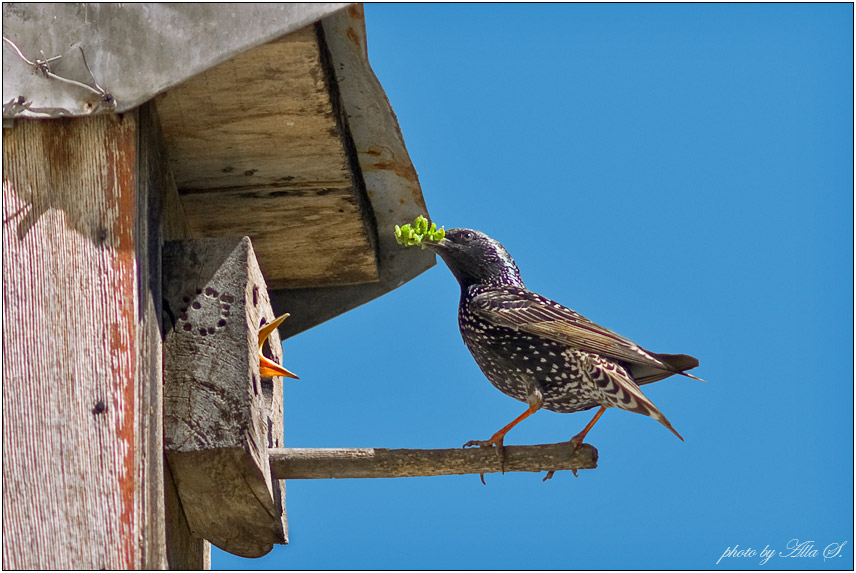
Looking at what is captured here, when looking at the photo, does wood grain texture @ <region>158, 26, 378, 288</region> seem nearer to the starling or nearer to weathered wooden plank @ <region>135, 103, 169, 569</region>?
weathered wooden plank @ <region>135, 103, 169, 569</region>

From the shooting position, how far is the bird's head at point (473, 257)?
471 cm

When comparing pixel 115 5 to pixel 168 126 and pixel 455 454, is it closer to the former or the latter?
pixel 168 126

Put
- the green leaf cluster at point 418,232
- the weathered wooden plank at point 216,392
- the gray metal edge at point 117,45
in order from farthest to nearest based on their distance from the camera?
the green leaf cluster at point 418,232
the weathered wooden plank at point 216,392
the gray metal edge at point 117,45

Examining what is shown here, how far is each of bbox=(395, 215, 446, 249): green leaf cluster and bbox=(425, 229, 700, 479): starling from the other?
30cm

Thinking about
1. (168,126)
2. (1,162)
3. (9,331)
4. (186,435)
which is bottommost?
(186,435)

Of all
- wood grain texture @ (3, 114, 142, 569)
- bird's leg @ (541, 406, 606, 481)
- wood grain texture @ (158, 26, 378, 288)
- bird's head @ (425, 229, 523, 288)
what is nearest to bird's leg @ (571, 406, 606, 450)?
bird's leg @ (541, 406, 606, 481)

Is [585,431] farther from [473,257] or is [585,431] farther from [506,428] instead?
[473,257]

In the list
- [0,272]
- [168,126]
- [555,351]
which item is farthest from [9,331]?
[555,351]

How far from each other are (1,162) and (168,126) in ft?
2.25

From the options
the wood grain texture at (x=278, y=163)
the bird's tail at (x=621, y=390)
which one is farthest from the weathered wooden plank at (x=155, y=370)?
the bird's tail at (x=621, y=390)

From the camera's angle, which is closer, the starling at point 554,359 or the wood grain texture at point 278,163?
the wood grain texture at point 278,163

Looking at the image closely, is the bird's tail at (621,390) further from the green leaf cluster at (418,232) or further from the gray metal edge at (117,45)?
the gray metal edge at (117,45)

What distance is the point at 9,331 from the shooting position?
3146 mm

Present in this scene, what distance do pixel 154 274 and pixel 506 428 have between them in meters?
1.21
